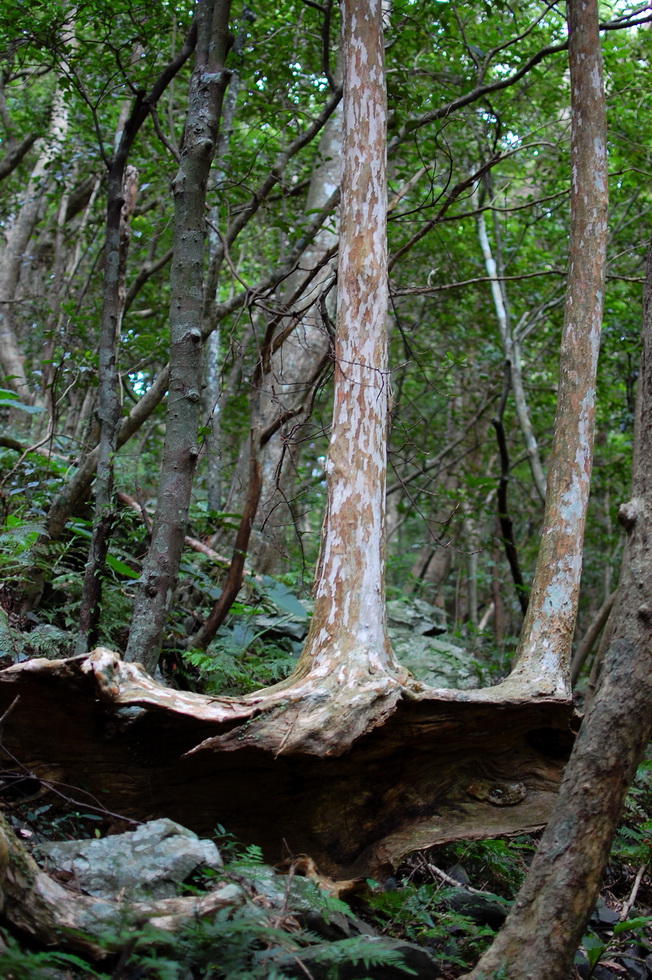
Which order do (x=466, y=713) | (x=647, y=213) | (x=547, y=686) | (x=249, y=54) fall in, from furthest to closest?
(x=647, y=213) < (x=249, y=54) < (x=547, y=686) < (x=466, y=713)

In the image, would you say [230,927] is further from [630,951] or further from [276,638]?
[276,638]

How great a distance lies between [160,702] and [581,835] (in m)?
1.77

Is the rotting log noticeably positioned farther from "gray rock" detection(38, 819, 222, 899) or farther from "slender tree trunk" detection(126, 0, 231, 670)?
"slender tree trunk" detection(126, 0, 231, 670)

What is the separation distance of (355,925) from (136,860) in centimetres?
96

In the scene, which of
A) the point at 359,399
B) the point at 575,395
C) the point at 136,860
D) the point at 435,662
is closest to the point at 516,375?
the point at 435,662

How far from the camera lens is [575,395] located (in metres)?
4.62

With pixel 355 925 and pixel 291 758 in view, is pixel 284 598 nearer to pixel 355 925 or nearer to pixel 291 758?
pixel 291 758

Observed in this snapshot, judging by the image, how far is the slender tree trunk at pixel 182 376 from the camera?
4.11m

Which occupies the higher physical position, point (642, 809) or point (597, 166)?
point (597, 166)

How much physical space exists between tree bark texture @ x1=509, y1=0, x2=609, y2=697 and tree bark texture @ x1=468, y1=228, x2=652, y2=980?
1.29m

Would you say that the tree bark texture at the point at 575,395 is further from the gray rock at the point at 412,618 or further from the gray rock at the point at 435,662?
the gray rock at the point at 412,618

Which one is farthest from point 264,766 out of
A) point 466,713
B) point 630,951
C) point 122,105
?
point 122,105

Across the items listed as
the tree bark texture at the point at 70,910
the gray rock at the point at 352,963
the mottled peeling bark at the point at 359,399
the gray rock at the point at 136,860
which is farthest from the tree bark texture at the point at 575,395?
the tree bark texture at the point at 70,910

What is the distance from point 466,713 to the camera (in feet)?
12.1
